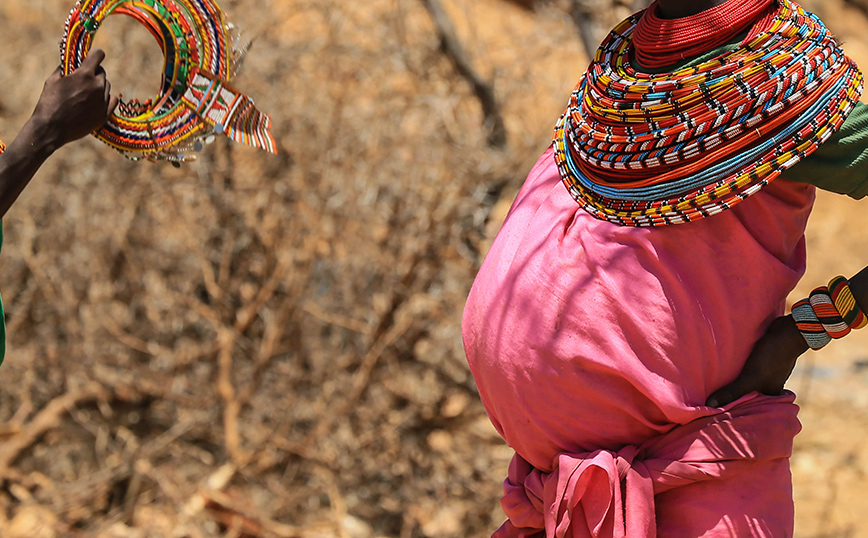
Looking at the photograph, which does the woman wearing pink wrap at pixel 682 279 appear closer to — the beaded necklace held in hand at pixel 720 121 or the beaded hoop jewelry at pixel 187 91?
the beaded necklace held in hand at pixel 720 121

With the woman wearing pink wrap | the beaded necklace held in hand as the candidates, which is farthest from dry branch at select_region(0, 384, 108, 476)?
the beaded necklace held in hand

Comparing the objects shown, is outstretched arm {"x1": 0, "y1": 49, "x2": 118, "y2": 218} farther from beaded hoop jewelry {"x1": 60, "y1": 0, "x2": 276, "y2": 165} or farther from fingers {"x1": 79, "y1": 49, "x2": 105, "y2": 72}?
beaded hoop jewelry {"x1": 60, "y1": 0, "x2": 276, "y2": 165}

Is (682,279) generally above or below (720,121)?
below

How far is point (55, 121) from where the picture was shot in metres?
1.60

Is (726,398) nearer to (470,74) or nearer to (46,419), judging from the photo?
(470,74)

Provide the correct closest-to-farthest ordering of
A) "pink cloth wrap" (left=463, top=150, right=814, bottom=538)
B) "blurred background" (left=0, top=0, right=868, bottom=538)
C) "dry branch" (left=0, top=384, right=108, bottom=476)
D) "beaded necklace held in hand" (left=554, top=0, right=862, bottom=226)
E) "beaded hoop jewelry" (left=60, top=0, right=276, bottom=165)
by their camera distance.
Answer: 1. "beaded necklace held in hand" (left=554, top=0, right=862, bottom=226)
2. "pink cloth wrap" (left=463, top=150, right=814, bottom=538)
3. "beaded hoop jewelry" (left=60, top=0, right=276, bottom=165)
4. "blurred background" (left=0, top=0, right=868, bottom=538)
5. "dry branch" (left=0, top=384, right=108, bottom=476)

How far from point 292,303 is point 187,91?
79.3 inches

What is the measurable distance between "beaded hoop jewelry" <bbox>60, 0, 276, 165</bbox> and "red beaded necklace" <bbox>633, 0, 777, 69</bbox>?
822 millimetres

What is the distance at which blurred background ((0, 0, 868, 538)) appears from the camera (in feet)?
11.9

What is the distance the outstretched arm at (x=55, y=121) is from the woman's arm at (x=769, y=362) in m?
1.24

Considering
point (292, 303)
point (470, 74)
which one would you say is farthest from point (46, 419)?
point (470, 74)

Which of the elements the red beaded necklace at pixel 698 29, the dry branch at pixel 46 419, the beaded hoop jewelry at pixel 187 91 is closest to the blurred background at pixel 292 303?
the dry branch at pixel 46 419

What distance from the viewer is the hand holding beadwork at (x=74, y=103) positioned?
63.0 inches

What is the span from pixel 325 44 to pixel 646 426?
2960 mm
